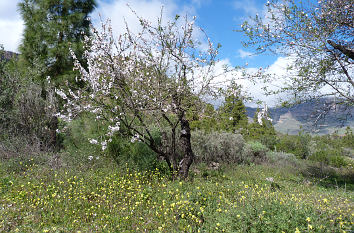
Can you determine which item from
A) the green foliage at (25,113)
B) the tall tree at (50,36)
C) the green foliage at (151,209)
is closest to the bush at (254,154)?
the green foliage at (151,209)

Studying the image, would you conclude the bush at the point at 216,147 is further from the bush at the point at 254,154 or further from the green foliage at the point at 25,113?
the green foliage at the point at 25,113

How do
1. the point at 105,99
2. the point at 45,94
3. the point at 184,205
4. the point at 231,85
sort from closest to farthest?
the point at 184,205
the point at 231,85
the point at 105,99
the point at 45,94

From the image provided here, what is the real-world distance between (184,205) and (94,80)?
13.1 ft

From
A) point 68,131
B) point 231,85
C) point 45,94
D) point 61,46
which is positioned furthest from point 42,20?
point 231,85

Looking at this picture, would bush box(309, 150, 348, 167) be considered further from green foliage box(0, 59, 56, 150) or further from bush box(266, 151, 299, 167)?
green foliage box(0, 59, 56, 150)

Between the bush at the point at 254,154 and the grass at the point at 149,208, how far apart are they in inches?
194

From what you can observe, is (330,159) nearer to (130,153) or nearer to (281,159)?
(281,159)

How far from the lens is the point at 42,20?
421 inches

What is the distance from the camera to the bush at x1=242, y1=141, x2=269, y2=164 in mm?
10473

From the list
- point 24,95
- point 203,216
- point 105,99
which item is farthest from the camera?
point 24,95

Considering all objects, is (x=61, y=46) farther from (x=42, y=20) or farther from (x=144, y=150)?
(x=144, y=150)

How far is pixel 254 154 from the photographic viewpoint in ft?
38.0

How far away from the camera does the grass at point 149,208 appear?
299 centimetres

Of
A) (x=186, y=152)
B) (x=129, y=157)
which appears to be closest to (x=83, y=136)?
(x=129, y=157)
